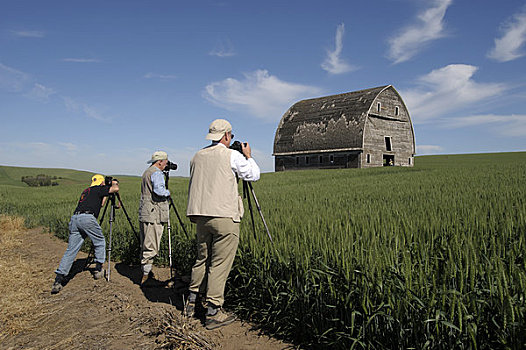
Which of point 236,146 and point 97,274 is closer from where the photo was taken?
point 236,146

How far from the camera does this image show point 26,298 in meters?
5.41

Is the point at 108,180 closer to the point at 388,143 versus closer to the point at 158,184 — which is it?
the point at 158,184

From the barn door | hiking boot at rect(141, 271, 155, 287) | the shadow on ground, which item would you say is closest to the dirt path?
the shadow on ground

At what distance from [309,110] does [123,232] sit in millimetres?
29993

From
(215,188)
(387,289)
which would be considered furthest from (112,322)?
(387,289)

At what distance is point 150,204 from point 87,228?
1.37 meters

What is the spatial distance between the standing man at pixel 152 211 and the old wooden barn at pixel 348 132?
86.9 feet

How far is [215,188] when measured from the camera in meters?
3.88

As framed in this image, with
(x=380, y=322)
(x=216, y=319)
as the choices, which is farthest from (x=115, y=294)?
(x=380, y=322)

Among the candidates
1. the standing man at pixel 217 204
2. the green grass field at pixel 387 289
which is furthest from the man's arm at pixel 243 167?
the green grass field at pixel 387 289

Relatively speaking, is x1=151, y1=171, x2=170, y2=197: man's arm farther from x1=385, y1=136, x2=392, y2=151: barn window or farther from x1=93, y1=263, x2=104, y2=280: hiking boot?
x1=385, y1=136, x2=392, y2=151: barn window

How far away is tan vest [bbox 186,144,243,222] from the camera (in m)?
3.87

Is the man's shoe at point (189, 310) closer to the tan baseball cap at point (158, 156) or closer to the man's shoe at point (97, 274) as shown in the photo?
the tan baseball cap at point (158, 156)

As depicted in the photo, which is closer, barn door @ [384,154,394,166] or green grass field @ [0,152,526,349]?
green grass field @ [0,152,526,349]
